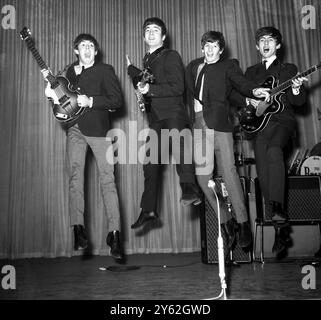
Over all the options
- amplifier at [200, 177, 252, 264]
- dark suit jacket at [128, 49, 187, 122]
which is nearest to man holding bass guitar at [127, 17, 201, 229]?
dark suit jacket at [128, 49, 187, 122]

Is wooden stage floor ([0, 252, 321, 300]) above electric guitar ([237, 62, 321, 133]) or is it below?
below

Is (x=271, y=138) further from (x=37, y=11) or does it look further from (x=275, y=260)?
(x=37, y=11)

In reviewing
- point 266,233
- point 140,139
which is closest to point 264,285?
point 266,233

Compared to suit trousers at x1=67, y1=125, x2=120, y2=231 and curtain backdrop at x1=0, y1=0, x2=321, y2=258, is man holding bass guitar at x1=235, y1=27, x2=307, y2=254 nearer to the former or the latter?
suit trousers at x1=67, y1=125, x2=120, y2=231

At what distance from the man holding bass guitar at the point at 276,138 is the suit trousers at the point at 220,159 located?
252 millimetres

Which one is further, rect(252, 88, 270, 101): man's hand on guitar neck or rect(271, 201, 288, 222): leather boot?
rect(252, 88, 270, 101): man's hand on guitar neck

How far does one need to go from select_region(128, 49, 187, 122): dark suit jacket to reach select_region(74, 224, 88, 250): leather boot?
3.67ft

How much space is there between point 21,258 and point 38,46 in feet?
9.05

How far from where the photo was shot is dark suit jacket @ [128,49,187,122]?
3541mm

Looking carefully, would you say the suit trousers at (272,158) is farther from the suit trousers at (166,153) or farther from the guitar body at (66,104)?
the guitar body at (66,104)

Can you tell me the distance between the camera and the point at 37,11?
18.5 ft

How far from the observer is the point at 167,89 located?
3547 mm
